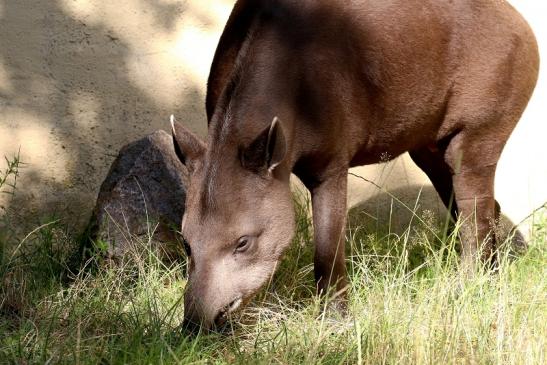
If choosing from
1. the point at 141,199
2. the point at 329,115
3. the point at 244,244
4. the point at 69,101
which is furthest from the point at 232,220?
the point at 69,101

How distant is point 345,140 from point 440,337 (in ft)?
4.42

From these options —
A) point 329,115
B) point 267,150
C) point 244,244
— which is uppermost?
point 329,115

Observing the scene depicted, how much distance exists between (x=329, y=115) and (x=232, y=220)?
0.79 m

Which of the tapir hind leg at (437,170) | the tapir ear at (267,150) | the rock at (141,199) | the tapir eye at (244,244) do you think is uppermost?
the tapir ear at (267,150)

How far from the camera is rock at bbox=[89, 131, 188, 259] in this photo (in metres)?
6.07

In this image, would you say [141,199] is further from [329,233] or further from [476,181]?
[476,181]

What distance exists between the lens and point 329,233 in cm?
538

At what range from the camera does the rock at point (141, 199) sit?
19.9 ft

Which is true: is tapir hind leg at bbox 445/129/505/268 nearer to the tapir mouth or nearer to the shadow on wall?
the tapir mouth

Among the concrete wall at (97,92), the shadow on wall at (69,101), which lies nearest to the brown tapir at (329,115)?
the concrete wall at (97,92)

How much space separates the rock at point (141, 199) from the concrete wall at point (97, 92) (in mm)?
407

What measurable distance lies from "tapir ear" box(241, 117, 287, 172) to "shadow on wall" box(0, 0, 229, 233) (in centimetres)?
195

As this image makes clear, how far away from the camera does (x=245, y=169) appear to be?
500 centimetres

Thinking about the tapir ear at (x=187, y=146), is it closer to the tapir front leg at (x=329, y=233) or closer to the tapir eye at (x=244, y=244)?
the tapir eye at (x=244, y=244)
